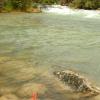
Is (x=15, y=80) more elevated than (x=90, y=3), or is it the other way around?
(x=15, y=80)

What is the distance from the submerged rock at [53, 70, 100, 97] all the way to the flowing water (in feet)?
0.95

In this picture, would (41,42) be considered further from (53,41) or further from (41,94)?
(41,94)

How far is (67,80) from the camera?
9.09 metres

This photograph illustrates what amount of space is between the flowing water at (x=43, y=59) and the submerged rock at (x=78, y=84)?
0.29 meters

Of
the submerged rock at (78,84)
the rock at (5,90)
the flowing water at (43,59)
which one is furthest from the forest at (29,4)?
the rock at (5,90)

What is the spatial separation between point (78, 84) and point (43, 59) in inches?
144

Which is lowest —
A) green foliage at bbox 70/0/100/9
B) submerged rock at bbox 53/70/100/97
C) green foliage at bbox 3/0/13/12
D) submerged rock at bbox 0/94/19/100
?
green foliage at bbox 70/0/100/9

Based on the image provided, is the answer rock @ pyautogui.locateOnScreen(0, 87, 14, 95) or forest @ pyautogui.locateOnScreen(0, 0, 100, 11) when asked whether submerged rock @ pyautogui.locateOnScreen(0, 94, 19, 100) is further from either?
forest @ pyautogui.locateOnScreen(0, 0, 100, 11)

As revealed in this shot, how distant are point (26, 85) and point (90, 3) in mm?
37275

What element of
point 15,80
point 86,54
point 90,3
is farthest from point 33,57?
point 90,3

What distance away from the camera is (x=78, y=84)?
866 cm

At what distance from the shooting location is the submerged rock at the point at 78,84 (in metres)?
8.11

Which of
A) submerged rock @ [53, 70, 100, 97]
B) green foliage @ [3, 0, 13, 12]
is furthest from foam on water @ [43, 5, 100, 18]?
submerged rock @ [53, 70, 100, 97]

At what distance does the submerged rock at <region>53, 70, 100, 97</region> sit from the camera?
8.11m
